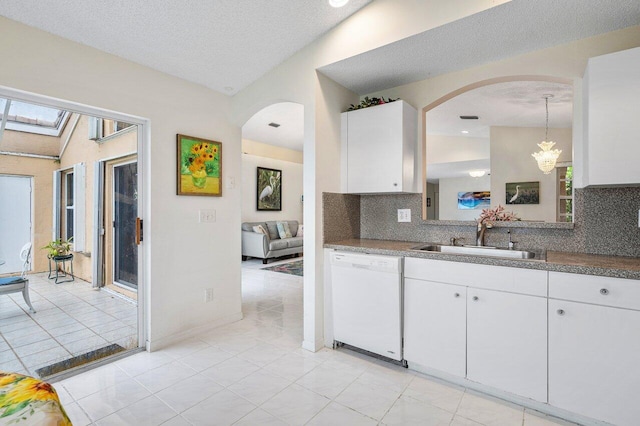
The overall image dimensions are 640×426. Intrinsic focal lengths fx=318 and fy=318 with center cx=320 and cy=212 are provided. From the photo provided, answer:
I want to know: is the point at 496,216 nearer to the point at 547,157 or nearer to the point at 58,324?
the point at 547,157

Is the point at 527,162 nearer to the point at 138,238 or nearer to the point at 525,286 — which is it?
the point at 525,286

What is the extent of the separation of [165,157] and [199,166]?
302mm

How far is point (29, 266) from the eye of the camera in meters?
2.14

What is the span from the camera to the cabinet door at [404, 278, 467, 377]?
2.03 metres

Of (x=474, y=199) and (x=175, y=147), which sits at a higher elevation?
(x=175, y=147)

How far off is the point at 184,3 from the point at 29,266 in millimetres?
2018

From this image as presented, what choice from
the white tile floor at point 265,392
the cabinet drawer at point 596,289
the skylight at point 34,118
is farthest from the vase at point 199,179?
the cabinet drawer at point 596,289

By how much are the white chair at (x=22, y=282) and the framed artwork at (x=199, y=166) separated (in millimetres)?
1068

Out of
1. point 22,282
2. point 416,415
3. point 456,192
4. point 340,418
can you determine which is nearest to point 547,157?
point 456,192

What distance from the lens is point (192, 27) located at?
7.29ft

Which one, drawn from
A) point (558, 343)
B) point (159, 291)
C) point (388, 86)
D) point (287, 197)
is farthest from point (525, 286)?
point (287, 197)

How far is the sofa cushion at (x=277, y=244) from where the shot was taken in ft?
21.9

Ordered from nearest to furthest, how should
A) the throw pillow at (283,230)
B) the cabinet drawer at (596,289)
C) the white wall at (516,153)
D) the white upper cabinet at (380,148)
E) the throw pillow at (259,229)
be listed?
the cabinet drawer at (596,289) < the white upper cabinet at (380,148) < the white wall at (516,153) < the throw pillow at (259,229) < the throw pillow at (283,230)

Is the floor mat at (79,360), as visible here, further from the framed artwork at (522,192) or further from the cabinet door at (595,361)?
the framed artwork at (522,192)
